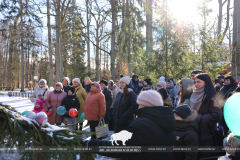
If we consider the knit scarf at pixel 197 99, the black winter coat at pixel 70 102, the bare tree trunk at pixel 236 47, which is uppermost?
the bare tree trunk at pixel 236 47

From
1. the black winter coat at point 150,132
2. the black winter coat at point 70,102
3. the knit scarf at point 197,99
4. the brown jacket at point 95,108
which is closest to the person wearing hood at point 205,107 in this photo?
the knit scarf at point 197,99

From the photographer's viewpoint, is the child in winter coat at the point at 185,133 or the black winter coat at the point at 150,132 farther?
the child in winter coat at the point at 185,133

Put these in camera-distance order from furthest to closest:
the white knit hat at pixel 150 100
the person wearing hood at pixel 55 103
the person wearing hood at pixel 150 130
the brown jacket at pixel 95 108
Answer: the person wearing hood at pixel 55 103, the brown jacket at pixel 95 108, the white knit hat at pixel 150 100, the person wearing hood at pixel 150 130

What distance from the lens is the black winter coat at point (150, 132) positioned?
2.04 meters

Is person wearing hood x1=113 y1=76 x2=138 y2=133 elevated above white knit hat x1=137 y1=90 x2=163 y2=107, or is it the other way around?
white knit hat x1=137 y1=90 x2=163 y2=107

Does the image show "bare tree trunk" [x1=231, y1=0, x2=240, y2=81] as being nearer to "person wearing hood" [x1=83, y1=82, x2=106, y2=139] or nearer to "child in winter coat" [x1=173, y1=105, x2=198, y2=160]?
"person wearing hood" [x1=83, y1=82, x2=106, y2=139]

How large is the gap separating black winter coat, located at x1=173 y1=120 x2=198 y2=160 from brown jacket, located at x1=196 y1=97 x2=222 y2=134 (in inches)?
10.4

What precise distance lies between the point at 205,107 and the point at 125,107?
6.55 feet

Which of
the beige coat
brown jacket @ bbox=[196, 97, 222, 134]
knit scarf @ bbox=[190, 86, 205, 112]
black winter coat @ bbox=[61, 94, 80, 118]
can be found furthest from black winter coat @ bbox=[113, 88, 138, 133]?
the beige coat

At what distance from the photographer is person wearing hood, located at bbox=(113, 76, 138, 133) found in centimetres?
486

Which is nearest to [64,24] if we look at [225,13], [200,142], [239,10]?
[239,10]

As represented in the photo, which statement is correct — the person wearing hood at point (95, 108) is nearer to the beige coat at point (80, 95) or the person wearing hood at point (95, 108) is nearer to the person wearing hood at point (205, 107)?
the beige coat at point (80, 95)

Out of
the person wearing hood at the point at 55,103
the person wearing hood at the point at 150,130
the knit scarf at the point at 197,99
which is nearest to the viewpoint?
the person wearing hood at the point at 150,130

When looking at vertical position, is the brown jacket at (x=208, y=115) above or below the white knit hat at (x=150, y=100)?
below
